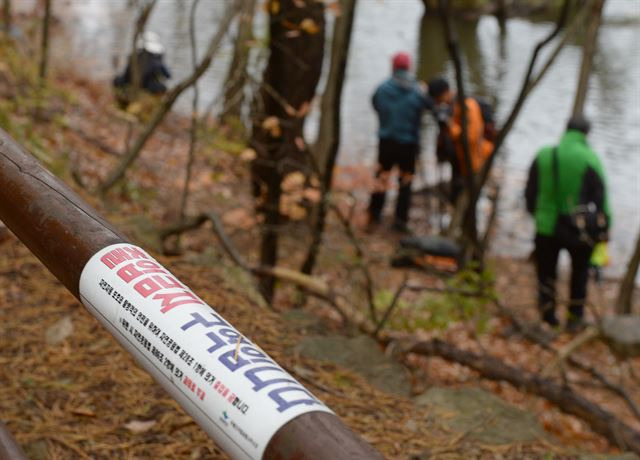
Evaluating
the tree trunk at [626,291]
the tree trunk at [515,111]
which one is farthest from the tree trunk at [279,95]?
the tree trunk at [626,291]

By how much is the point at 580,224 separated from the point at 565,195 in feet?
0.92

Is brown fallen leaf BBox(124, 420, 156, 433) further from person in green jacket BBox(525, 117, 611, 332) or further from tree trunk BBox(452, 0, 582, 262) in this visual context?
tree trunk BBox(452, 0, 582, 262)

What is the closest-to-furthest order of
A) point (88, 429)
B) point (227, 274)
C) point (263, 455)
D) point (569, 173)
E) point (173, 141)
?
point (263, 455)
point (88, 429)
point (227, 274)
point (569, 173)
point (173, 141)

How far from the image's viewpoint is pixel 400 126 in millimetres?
9227

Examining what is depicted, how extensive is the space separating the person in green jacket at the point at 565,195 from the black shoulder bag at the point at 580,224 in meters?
0.01

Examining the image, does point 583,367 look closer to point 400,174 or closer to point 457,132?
point 457,132

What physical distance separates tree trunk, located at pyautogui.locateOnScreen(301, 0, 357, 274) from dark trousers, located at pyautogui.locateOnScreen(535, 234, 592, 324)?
7.98ft

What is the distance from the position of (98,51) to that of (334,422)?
18664 mm

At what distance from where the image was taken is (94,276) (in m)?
1.47

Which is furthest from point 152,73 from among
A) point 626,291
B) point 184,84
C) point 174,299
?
point 174,299

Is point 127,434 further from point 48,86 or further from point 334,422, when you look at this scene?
point 48,86

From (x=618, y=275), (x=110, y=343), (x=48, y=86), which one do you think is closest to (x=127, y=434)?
(x=110, y=343)

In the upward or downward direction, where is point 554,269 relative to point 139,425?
downward

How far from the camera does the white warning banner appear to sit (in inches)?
46.4
